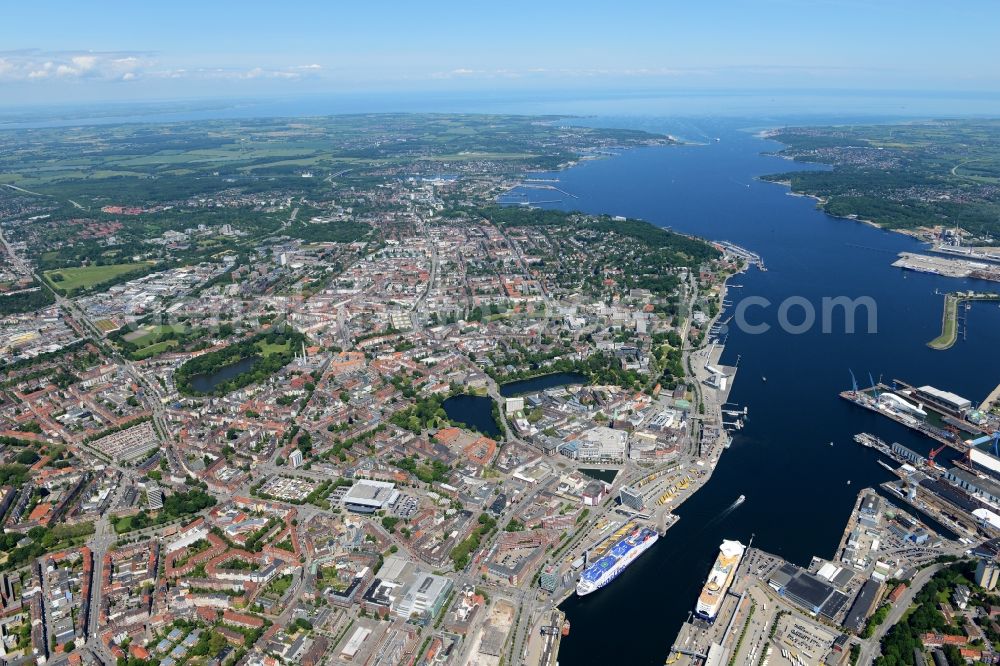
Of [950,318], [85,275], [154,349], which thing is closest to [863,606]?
[950,318]

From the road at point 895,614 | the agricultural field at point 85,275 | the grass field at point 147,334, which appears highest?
the agricultural field at point 85,275

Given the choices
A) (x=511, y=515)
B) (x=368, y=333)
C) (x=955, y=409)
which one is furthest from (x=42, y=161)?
(x=955, y=409)

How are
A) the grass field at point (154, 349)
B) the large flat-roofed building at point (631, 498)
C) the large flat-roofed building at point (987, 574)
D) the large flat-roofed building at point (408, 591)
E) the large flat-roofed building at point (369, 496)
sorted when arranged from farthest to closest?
the grass field at point (154, 349)
the large flat-roofed building at point (369, 496)
the large flat-roofed building at point (631, 498)
the large flat-roofed building at point (987, 574)
the large flat-roofed building at point (408, 591)

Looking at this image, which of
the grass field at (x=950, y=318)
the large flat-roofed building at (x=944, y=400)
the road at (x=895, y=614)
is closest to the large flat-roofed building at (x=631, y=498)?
the road at (x=895, y=614)

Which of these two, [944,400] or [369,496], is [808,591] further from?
[944,400]

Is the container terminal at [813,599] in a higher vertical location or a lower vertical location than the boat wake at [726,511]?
lower

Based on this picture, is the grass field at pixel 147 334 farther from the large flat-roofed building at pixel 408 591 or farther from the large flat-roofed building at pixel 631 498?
the large flat-roofed building at pixel 631 498

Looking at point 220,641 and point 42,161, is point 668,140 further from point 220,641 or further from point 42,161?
point 220,641

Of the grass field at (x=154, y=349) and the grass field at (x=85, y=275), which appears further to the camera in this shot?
the grass field at (x=85, y=275)
